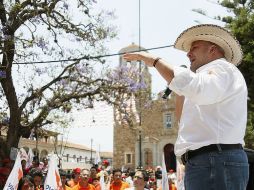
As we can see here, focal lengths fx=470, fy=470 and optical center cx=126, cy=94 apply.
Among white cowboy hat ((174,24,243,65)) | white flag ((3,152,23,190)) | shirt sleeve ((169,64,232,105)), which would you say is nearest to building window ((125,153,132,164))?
white flag ((3,152,23,190))

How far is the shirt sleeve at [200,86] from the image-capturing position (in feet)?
7.56

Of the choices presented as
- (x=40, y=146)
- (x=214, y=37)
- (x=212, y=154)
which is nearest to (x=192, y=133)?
(x=212, y=154)

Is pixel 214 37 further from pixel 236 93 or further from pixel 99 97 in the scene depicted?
pixel 99 97

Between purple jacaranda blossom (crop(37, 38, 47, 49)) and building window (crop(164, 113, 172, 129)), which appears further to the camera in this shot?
building window (crop(164, 113, 172, 129))

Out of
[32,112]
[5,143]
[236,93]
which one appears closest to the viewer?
[236,93]

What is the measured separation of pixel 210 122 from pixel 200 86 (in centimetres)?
21

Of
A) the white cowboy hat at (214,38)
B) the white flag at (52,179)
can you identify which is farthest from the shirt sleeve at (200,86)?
the white flag at (52,179)

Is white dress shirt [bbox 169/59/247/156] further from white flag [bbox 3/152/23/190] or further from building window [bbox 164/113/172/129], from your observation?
building window [bbox 164/113/172/129]

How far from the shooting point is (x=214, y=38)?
2648 millimetres

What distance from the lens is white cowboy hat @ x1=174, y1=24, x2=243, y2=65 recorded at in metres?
2.64

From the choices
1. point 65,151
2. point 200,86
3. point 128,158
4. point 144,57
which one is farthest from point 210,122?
point 65,151

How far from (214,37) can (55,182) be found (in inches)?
250

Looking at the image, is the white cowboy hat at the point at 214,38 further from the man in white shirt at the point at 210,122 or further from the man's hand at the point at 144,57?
the man's hand at the point at 144,57

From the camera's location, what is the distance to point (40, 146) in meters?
67.2
